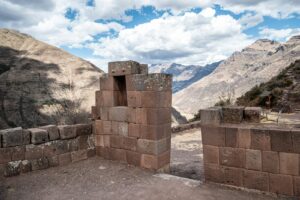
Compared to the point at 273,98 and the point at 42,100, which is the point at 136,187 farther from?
the point at 42,100

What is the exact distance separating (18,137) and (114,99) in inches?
97.3

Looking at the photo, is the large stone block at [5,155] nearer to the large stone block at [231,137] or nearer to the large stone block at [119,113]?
the large stone block at [119,113]

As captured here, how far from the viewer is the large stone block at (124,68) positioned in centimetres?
691

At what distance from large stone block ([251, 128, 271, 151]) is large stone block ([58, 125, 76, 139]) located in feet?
14.8

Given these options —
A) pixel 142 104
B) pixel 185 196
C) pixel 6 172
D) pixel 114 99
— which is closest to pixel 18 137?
pixel 6 172

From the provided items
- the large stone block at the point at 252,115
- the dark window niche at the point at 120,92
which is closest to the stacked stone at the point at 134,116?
the dark window niche at the point at 120,92

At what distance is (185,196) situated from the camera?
4887 millimetres

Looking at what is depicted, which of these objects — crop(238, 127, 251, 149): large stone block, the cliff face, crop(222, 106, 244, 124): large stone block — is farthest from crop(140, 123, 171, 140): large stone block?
the cliff face

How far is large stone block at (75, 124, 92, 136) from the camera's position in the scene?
742 cm

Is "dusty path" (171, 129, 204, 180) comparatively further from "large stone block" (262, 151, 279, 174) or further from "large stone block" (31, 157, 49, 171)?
"large stone block" (31, 157, 49, 171)

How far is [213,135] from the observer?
543 centimetres

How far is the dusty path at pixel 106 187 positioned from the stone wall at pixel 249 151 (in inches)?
10.5

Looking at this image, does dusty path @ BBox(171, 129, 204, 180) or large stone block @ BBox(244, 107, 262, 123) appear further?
dusty path @ BBox(171, 129, 204, 180)

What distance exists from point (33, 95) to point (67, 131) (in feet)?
114
